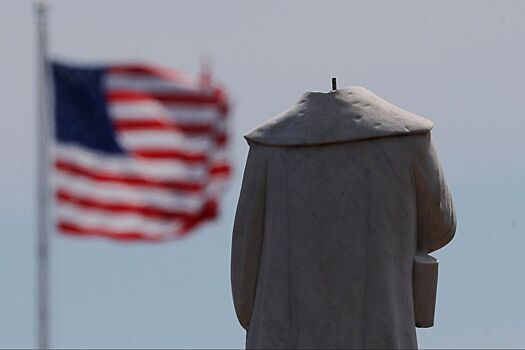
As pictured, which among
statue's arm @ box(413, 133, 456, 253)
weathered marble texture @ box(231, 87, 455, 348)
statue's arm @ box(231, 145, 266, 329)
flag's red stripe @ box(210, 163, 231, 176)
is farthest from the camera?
flag's red stripe @ box(210, 163, 231, 176)

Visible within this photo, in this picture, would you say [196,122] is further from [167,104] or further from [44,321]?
[44,321]

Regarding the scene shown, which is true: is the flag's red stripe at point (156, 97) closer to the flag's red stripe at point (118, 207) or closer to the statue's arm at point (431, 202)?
the flag's red stripe at point (118, 207)

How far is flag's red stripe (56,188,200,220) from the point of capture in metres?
20.2

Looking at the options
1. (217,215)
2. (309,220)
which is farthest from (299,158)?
(217,215)

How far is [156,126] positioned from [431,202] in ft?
10.7

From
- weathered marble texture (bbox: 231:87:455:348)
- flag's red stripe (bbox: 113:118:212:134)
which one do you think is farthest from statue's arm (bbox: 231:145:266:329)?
flag's red stripe (bbox: 113:118:212:134)

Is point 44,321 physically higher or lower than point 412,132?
lower

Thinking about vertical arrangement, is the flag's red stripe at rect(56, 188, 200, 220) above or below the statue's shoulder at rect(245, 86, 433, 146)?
below

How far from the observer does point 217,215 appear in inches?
781

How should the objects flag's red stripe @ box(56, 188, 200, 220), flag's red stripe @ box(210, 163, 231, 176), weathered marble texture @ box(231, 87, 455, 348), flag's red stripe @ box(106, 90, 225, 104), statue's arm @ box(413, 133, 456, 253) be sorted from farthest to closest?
1. flag's red stripe @ box(106, 90, 225, 104)
2. flag's red stripe @ box(56, 188, 200, 220)
3. flag's red stripe @ box(210, 163, 231, 176)
4. statue's arm @ box(413, 133, 456, 253)
5. weathered marble texture @ box(231, 87, 455, 348)

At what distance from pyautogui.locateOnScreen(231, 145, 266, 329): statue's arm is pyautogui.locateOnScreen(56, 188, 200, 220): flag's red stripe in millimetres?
1694

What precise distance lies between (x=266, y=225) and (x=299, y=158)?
567 mm

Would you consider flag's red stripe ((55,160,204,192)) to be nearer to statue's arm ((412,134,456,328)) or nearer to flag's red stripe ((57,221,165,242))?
flag's red stripe ((57,221,165,242))

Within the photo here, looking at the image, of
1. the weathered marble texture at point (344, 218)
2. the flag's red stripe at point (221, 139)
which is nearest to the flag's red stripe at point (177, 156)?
the flag's red stripe at point (221, 139)
